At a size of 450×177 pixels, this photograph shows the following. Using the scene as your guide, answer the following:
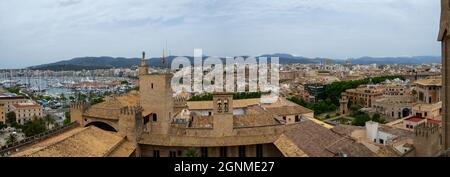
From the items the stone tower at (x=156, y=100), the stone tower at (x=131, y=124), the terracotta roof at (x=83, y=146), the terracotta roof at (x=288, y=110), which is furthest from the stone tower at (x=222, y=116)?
the terracotta roof at (x=288, y=110)

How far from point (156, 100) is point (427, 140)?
563 inches

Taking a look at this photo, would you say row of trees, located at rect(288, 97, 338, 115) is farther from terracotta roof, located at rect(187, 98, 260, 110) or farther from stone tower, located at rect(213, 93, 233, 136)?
stone tower, located at rect(213, 93, 233, 136)

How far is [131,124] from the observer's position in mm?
22125

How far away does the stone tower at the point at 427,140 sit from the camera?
1655 cm

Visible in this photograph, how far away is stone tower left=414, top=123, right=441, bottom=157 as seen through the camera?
54.3 feet

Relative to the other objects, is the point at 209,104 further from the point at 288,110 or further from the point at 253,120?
the point at 253,120

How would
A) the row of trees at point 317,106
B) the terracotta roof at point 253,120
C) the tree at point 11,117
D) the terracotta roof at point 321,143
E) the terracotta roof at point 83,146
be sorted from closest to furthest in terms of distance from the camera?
the terracotta roof at point 83,146 < the terracotta roof at point 321,143 < the terracotta roof at point 253,120 < the row of trees at point 317,106 < the tree at point 11,117

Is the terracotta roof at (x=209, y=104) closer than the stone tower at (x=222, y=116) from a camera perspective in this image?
No

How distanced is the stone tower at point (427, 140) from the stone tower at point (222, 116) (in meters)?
9.16

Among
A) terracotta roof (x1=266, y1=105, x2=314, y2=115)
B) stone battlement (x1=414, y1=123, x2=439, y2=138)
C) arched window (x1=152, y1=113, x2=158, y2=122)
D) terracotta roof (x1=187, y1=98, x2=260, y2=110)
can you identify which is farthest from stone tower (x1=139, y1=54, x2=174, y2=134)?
terracotta roof (x1=187, y1=98, x2=260, y2=110)

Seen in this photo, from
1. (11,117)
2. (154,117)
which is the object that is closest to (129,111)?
(154,117)

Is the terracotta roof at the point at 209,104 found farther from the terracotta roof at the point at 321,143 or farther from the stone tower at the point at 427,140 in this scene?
the stone tower at the point at 427,140
